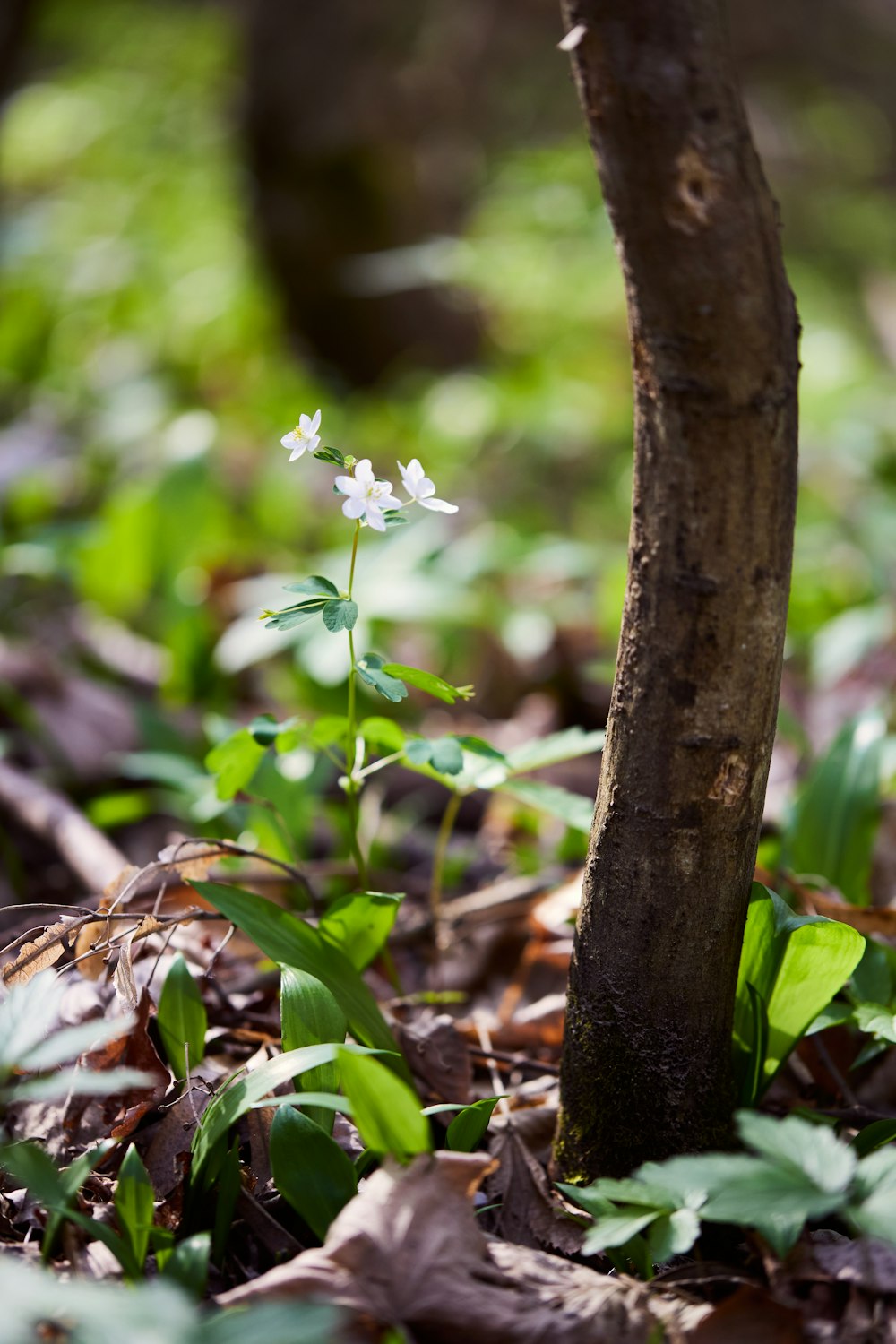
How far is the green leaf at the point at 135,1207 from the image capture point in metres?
1.00

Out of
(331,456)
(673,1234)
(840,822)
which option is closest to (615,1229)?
(673,1234)

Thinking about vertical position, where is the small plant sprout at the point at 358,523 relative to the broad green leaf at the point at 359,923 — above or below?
above

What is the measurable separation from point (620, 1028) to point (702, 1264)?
0.77ft

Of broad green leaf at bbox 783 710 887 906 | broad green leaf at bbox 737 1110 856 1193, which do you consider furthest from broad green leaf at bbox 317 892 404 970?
broad green leaf at bbox 783 710 887 906

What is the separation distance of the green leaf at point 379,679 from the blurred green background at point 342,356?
0.60 meters

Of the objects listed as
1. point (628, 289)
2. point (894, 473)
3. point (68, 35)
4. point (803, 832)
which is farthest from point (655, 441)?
point (68, 35)

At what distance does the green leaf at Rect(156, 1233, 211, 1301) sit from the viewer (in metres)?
0.95

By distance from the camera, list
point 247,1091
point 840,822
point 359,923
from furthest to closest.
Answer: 1. point 840,822
2. point 359,923
3. point 247,1091

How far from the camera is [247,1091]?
107cm

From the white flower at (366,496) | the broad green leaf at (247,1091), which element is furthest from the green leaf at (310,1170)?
the white flower at (366,496)

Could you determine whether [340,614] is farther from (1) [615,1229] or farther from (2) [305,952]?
(1) [615,1229]

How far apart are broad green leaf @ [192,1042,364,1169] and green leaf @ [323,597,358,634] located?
1.35ft

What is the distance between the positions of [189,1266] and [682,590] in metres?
0.76

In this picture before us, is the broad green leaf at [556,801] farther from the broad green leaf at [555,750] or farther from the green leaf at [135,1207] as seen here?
the green leaf at [135,1207]
